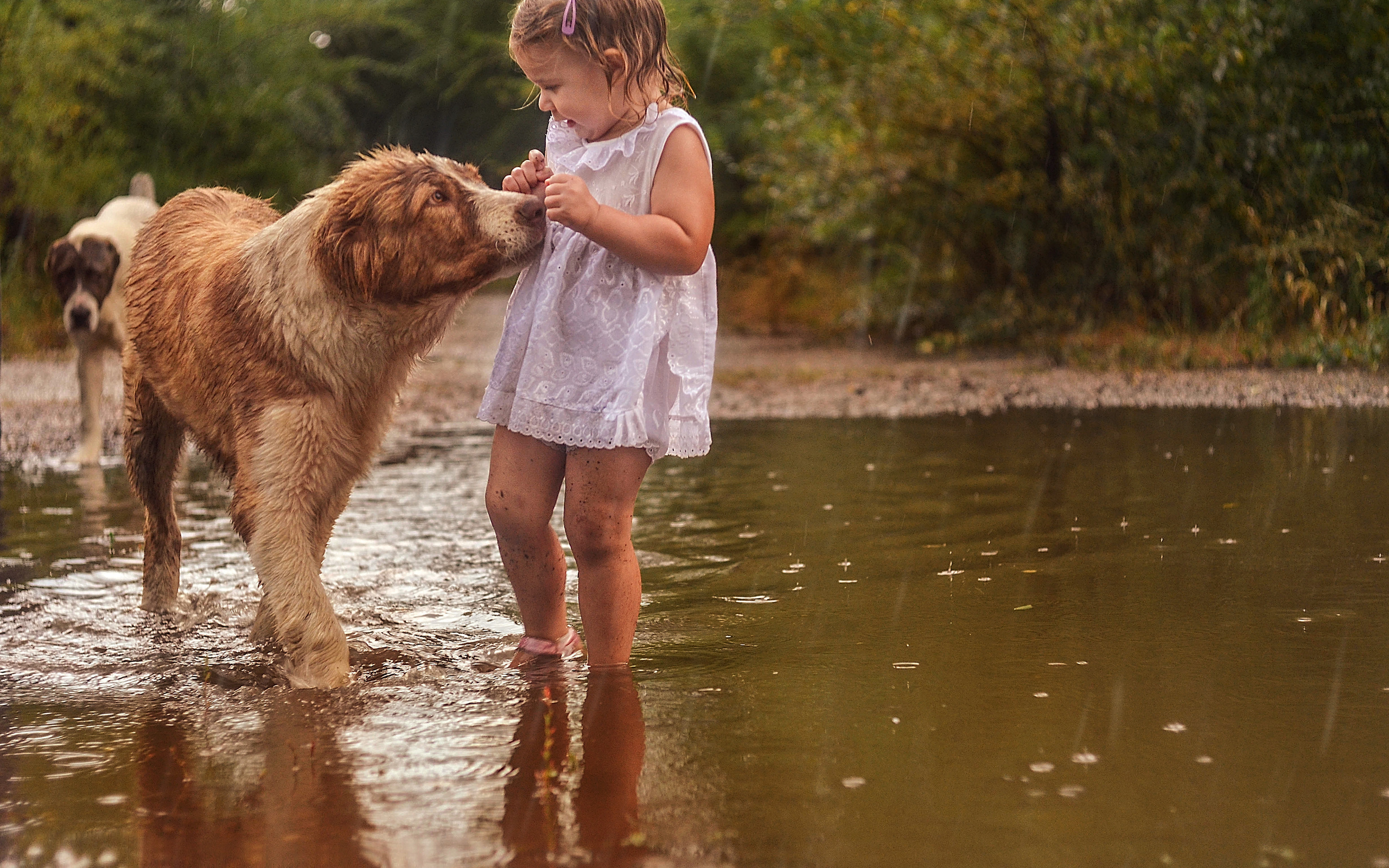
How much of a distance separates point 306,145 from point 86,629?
62.1ft

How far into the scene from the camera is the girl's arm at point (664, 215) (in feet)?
11.4

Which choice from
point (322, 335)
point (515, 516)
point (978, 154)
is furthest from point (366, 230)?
point (978, 154)

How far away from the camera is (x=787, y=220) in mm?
18031

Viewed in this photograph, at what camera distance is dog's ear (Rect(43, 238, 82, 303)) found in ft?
27.5

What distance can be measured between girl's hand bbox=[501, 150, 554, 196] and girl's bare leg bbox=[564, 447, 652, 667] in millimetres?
763

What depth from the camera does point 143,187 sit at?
32.5ft

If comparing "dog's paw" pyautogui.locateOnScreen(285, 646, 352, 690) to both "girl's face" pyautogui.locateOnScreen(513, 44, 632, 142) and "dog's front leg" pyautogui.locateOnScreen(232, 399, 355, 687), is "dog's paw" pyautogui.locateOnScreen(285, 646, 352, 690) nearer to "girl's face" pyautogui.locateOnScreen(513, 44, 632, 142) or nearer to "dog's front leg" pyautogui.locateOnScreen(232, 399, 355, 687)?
"dog's front leg" pyautogui.locateOnScreen(232, 399, 355, 687)

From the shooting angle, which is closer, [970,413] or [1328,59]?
[970,413]

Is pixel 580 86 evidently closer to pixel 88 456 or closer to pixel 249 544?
pixel 249 544

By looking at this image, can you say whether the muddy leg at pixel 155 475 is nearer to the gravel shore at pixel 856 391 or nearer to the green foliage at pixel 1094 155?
the gravel shore at pixel 856 391

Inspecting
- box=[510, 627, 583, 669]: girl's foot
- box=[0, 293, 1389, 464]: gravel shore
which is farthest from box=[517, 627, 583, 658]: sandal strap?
box=[0, 293, 1389, 464]: gravel shore

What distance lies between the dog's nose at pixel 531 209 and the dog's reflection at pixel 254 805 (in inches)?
56.9

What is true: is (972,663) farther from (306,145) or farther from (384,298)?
(306,145)

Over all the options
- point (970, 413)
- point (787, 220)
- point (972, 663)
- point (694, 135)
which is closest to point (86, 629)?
point (694, 135)
